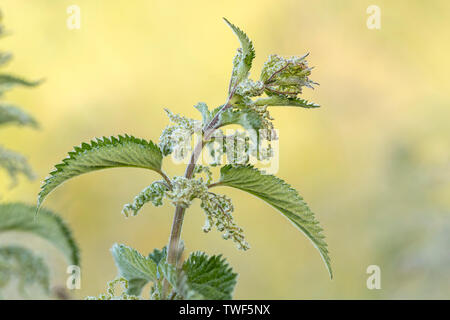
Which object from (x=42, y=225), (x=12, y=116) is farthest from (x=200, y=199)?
(x=12, y=116)

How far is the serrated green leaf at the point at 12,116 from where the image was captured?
0.64 meters

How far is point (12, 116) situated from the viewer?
0.64 metres

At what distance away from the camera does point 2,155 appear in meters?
0.61

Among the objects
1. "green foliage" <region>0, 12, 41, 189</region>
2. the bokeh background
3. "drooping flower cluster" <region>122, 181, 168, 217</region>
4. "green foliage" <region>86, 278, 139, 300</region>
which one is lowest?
"green foliage" <region>86, 278, 139, 300</region>

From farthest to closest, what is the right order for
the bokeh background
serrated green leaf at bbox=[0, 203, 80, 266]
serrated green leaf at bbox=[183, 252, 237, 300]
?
the bokeh background → serrated green leaf at bbox=[0, 203, 80, 266] → serrated green leaf at bbox=[183, 252, 237, 300]

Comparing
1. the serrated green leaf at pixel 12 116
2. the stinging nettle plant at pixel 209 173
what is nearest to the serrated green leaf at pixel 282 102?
the stinging nettle plant at pixel 209 173

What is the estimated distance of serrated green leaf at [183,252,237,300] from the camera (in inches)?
9.7

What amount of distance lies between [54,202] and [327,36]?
179cm

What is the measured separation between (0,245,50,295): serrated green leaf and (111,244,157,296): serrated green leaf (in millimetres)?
300

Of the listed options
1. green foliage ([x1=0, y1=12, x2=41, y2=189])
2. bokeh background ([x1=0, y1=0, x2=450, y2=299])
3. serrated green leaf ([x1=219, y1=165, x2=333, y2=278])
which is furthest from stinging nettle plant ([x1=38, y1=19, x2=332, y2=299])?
bokeh background ([x1=0, y1=0, x2=450, y2=299])

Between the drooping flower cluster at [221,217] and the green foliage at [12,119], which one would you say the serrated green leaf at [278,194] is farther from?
the green foliage at [12,119]

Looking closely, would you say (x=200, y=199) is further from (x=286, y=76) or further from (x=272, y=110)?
(x=272, y=110)

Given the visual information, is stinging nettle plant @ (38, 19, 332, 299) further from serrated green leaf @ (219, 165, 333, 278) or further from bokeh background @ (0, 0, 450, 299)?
bokeh background @ (0, 0, 450, 299)
